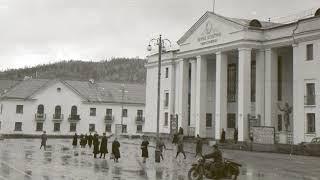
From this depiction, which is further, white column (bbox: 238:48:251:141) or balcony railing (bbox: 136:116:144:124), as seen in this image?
balcony railing (bbox: 136:116:144:124)

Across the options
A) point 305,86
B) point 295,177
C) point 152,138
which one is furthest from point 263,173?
point 152,138

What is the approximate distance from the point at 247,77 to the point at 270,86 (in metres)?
2.32

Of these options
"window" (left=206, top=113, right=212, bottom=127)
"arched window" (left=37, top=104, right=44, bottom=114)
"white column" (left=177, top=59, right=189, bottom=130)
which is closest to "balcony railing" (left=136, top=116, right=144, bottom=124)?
"arched window" (left=37, top=104, right=44, bottom=114)

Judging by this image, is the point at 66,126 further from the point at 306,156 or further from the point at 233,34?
the point at 306,156

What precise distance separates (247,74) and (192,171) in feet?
92.4

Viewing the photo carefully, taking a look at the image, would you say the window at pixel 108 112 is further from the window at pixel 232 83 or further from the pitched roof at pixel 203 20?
the window at pixel 232 83

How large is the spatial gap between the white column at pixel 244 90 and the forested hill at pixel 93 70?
387 ft

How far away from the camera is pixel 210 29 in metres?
51.9

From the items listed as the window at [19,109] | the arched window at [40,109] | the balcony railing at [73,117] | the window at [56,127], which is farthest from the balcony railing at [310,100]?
the window at [19,109]

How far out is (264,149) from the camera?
134 feet

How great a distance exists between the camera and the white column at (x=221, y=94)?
49969mm

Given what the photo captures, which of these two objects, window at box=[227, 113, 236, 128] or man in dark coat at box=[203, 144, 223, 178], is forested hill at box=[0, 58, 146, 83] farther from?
man in dark coat at box=[203, 144, 223, 178]

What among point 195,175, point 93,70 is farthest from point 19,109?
point 93,70

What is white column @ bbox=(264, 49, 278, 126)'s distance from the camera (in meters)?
46.8
